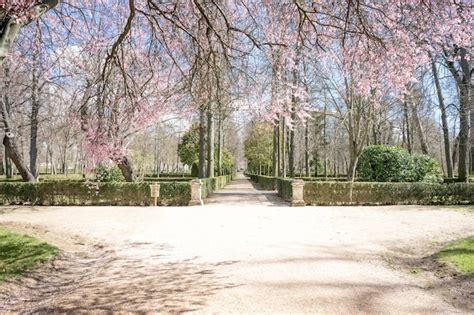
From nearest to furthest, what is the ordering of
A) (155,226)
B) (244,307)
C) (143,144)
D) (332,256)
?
(244,307) → (332,256) → (155,226) → (143,144)

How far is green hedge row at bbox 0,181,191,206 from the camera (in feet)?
50.0

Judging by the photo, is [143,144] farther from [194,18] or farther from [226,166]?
[194,18]

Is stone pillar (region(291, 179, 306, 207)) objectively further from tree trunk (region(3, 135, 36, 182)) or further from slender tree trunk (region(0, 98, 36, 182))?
tree trunk (region(3, 135, 36, 182))

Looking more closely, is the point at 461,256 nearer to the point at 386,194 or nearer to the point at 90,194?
the point at 386,194

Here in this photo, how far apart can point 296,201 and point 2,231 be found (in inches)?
380

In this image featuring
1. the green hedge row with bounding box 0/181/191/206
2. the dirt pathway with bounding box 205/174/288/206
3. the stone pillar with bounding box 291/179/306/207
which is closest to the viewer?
the stone pillar with bounding box 291/179/306/207

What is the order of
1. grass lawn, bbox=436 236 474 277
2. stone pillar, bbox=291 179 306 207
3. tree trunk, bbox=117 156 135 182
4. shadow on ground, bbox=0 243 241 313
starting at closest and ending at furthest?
shadow on ground, bbox=0 243 241 313 < grass lawn, bbox=436 236 474 277 < stone pillar, bbox=291 179 306 207 < tree trunk, bbox=117 156 135 182

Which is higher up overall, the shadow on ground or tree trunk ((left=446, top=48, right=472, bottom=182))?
tree trunk ((left=446, top=48, right=472, bottom=182))

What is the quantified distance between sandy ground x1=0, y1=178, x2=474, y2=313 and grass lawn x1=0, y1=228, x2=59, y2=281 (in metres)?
0.24

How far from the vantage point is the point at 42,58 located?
9266 mm

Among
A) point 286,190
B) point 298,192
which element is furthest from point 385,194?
point 286,190

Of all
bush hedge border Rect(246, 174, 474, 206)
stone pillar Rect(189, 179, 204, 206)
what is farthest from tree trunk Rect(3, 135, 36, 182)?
bush hedge border Rect(246, 174, 474, 206)

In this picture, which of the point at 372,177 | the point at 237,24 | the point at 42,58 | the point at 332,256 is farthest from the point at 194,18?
the point at 372,177

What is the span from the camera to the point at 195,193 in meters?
15.1
